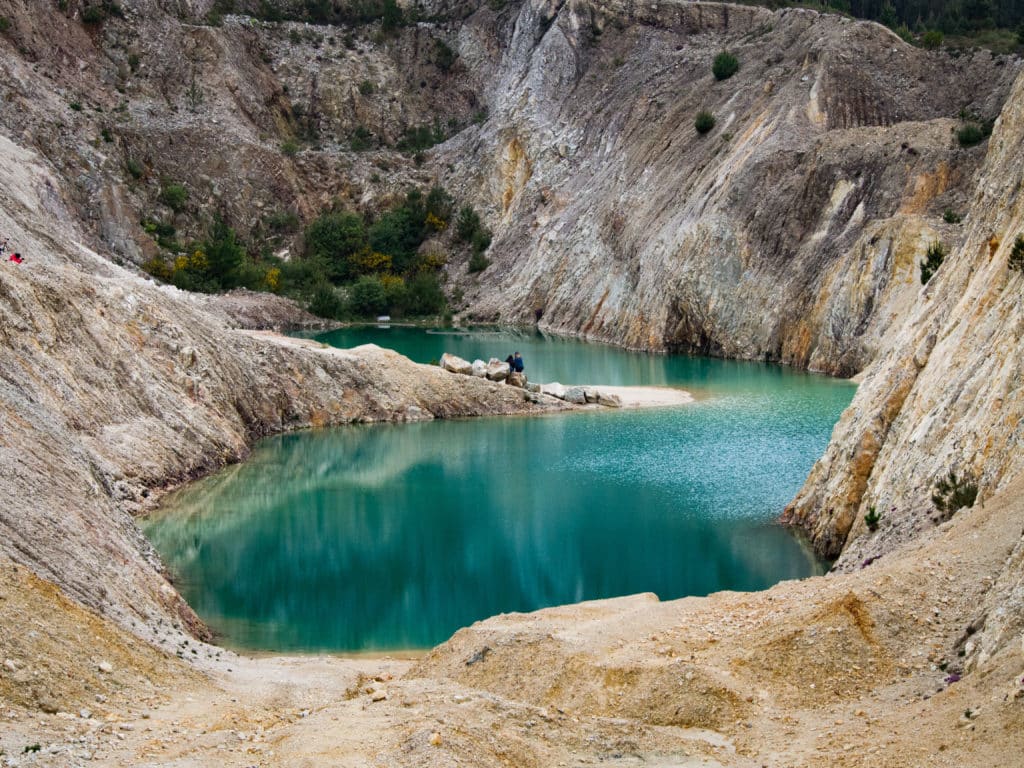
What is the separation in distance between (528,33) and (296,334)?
37241mm

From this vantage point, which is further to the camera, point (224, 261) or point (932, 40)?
point (224, 261)

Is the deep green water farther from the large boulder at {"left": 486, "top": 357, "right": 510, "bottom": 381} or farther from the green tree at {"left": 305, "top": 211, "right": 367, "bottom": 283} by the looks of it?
the green tree at {"left": 305, "top": 211, "right": 367, "bottom": 283}

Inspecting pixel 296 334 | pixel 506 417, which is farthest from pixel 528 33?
pixel 506 417

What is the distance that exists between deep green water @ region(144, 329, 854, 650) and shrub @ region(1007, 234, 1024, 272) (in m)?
6.86

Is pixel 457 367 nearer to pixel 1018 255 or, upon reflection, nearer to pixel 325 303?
pixel 1018 255

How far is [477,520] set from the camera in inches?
1156

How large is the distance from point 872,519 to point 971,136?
41301mm

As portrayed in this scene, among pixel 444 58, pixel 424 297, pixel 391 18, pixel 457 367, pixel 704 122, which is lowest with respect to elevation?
pixel 424 297

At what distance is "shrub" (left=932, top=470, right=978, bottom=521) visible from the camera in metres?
17.8

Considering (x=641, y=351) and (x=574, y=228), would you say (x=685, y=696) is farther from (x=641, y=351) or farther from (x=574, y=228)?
(x=574, y=228)

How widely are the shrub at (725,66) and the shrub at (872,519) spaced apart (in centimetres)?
5722

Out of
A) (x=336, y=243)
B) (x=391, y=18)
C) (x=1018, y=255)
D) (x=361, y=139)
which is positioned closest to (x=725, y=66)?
(x=336, y=243)

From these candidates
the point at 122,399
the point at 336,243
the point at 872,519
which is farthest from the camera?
the point at 336,243

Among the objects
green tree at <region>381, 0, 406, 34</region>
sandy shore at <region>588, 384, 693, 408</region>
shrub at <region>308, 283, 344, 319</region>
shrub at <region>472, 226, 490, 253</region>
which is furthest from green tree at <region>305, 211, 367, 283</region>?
sandy shore at <region>588, 384, 693, 408</region>
